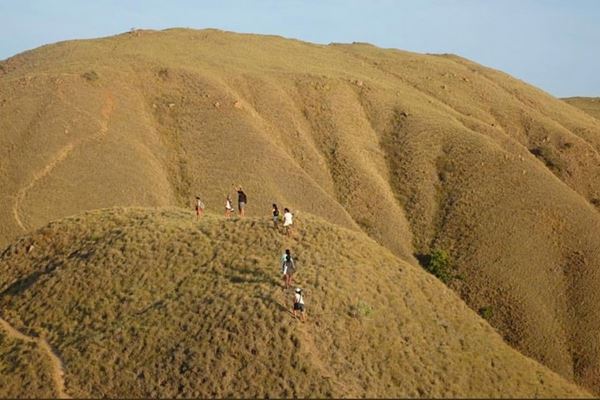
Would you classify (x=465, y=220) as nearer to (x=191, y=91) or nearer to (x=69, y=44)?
(x=191, y=91)

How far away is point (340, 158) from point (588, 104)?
79035mm

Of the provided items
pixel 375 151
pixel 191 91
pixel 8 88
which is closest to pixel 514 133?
pixel 375 151

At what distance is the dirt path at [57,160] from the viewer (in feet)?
196

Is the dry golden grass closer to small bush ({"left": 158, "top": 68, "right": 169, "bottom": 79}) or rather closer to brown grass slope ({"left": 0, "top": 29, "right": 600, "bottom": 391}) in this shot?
brown grass slope ({"left": 0, "top": 29, "right": 600, "bottom": 391})

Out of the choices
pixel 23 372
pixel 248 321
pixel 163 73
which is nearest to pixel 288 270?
pixel 248 321

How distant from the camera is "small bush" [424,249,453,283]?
2500 inches

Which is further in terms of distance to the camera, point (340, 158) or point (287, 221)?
point (340, 158)

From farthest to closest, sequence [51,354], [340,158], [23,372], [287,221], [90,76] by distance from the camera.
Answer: [90,76] < [340,158] < [287,221] < [51,354] < [23,372]

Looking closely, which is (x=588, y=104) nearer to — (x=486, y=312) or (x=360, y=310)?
(x=486, y=312)

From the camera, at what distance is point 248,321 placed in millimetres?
29938

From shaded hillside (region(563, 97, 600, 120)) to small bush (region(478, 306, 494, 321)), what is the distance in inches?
2992

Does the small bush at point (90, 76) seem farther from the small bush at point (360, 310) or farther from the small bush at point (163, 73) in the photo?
the small bush at point (360, 310)

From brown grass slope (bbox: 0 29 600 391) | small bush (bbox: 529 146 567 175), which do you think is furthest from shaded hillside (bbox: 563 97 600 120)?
small bush (bbox: 529 146 567 175)

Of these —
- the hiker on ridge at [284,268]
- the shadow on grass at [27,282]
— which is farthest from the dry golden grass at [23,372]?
the hiker on ridge at [284,268]
